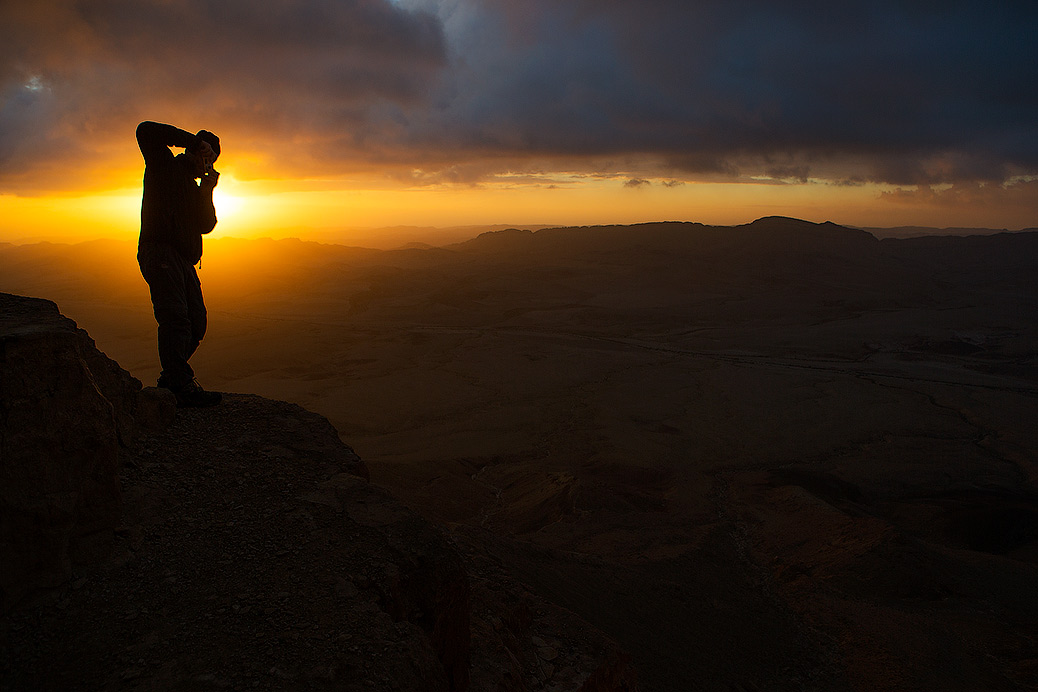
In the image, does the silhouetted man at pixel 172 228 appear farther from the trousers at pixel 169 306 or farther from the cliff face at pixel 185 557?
the cliff face at pixel 185 557

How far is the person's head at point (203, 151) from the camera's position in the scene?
3.94 meters

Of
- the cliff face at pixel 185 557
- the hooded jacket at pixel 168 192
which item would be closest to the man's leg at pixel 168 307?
the hooded jacket at pixel 168 192

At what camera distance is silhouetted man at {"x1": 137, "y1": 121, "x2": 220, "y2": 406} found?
12.7ft

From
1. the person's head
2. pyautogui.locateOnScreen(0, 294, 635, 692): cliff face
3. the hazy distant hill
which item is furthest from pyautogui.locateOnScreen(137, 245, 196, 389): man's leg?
the hazy distant hill

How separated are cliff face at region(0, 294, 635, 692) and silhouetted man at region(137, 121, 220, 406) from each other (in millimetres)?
347

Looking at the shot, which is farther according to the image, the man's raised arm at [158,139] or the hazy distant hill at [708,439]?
the hazy distant hill at [708,439]

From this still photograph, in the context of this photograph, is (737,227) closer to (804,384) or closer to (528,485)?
(804,384)

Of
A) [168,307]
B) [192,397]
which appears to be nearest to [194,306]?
[168,307]

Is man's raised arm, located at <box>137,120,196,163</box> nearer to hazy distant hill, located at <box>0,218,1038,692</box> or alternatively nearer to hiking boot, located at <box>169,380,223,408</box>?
hiking boot, located at <box>169,380,223,408</box>

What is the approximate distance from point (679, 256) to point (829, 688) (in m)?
46.8

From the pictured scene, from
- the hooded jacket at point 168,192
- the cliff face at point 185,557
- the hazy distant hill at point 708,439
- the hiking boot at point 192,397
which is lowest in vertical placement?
the hazy distant hill at point 708,439

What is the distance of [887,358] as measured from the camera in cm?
2494

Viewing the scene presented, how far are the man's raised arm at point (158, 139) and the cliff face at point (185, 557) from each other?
117 cm

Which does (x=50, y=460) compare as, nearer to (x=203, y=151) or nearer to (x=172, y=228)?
(x=172, y=228)
